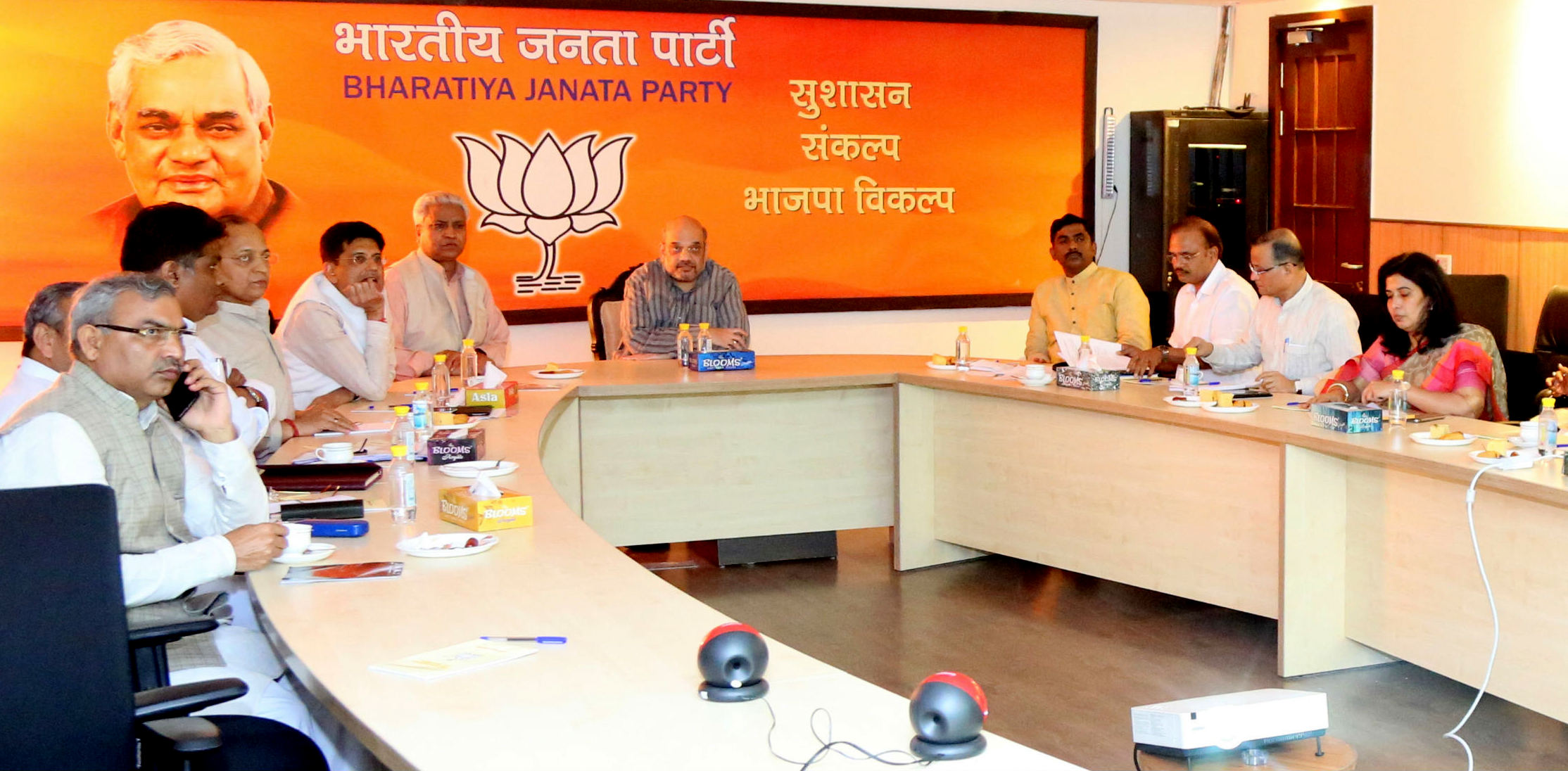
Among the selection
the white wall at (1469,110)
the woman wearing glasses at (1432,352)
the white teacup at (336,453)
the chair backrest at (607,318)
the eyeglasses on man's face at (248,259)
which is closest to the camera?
the white teacup at (336,453)

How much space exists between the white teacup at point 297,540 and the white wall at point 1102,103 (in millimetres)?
5200

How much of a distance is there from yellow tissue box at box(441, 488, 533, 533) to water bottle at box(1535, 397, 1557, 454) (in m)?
2.50

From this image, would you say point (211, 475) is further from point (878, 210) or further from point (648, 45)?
point (878, 210)

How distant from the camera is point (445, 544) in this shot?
283 cm

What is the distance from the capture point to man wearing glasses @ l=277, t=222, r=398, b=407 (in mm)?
4816

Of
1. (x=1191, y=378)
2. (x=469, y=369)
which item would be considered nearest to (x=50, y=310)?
(x=469, y=369)

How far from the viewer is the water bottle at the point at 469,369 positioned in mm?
4914

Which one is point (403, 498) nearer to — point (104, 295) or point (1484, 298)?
point (104, 295)

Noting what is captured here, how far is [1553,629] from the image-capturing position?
11.3 feet

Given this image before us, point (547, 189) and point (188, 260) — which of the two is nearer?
point (188, 260)

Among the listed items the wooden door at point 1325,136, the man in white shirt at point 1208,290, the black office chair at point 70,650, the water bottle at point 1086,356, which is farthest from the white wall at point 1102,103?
the black office chair at point 70,650

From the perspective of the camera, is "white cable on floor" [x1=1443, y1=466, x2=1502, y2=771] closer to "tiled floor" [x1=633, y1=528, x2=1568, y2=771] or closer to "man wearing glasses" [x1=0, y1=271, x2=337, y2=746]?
"tiled floor" [x1=633, y1=528, x2=1568, y2=771]

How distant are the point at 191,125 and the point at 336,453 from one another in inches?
142

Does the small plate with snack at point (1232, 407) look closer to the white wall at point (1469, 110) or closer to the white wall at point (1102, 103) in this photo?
the white wall at point (1469, 110)
